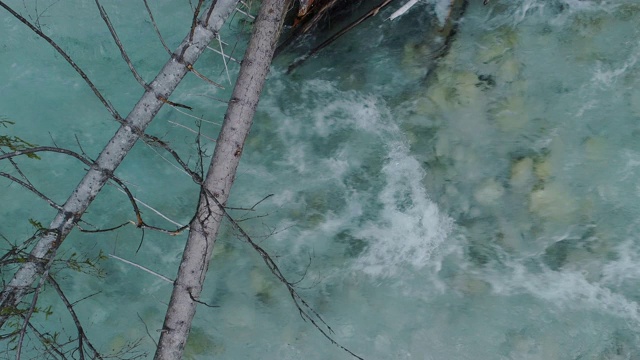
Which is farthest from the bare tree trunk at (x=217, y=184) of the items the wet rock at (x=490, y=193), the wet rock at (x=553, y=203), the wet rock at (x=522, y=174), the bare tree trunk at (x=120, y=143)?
the wet rock at (x=553, y=203)

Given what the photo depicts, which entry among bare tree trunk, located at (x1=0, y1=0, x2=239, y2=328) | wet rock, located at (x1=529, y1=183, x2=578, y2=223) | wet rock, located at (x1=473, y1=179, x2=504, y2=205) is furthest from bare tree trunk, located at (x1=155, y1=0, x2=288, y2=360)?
wet rock, located at (x1=529, y1=183, x2=578, y2=223)

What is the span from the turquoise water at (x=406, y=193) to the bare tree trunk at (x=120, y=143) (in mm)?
1247

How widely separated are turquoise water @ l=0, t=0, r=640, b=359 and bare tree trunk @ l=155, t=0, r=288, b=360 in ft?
3.90

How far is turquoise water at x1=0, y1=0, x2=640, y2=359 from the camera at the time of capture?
413cm

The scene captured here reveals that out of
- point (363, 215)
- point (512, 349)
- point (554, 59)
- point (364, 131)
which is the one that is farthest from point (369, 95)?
point (512, 349)

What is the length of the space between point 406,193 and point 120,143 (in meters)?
2.14

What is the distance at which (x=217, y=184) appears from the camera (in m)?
3.05

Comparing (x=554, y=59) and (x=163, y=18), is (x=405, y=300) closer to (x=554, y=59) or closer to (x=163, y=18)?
(x=554, y=59)

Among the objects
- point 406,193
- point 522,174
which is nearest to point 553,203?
point 522,174

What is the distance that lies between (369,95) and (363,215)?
940 mm

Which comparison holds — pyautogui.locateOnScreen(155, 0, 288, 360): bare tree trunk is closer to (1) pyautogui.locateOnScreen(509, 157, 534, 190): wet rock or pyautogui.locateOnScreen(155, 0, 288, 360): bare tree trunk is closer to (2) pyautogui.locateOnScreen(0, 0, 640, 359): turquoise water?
(2) pyautogui.locateOnScreen(0, 0, 640, 359): turquoise water

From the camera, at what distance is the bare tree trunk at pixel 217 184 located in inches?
116

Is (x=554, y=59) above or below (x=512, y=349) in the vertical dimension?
above

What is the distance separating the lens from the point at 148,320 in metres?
4.25
